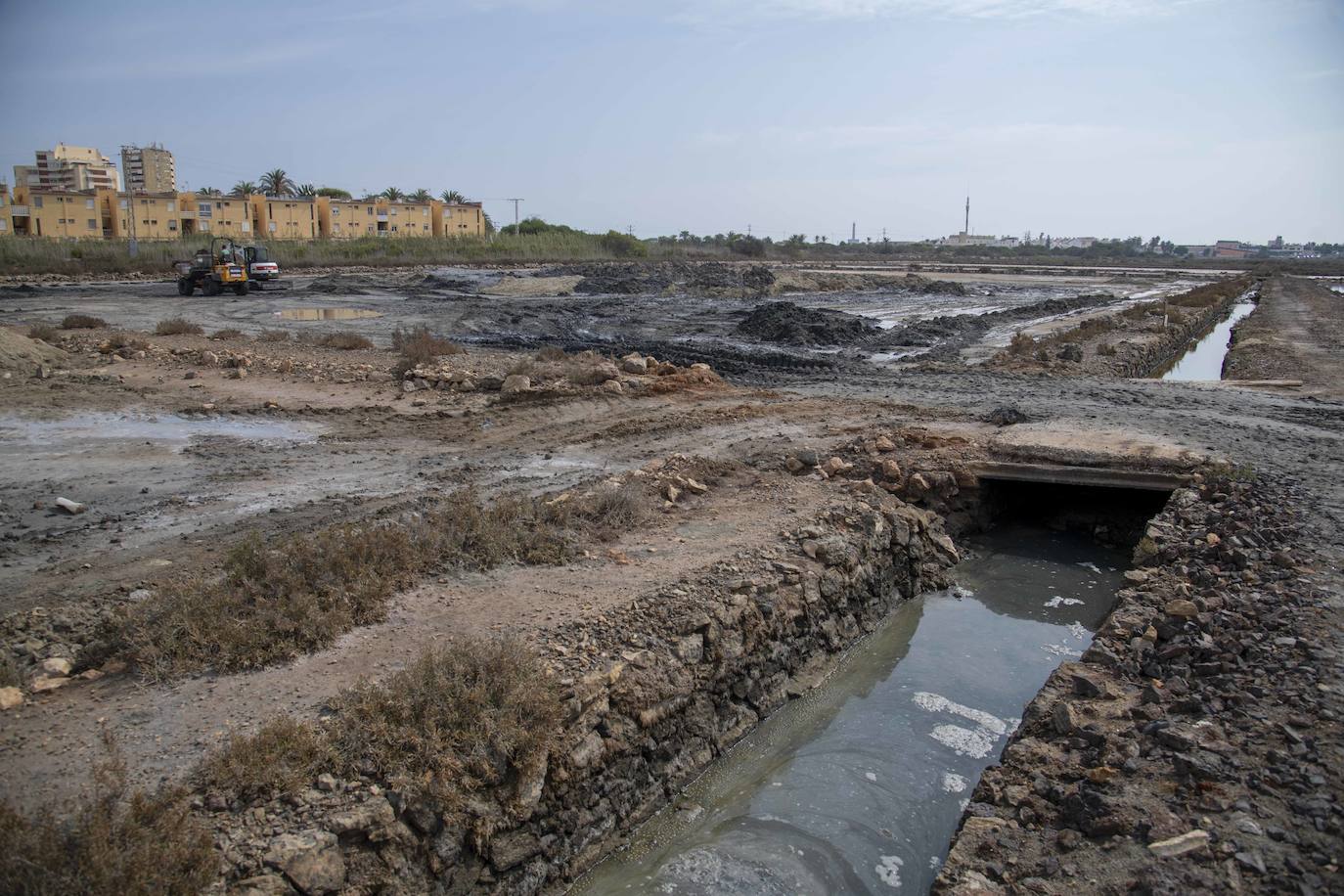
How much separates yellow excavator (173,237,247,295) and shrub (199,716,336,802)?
35.1 metres

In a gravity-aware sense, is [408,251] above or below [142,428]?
above

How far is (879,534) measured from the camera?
9.75 meters

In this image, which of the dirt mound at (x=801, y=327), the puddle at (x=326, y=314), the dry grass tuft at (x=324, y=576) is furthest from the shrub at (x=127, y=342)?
the dirt mound at (x=801, y=327)

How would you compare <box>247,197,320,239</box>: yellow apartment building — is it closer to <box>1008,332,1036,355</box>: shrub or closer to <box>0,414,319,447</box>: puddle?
<box>0,414,319,447</box>: puddle

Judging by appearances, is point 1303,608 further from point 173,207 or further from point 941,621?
point 173,207

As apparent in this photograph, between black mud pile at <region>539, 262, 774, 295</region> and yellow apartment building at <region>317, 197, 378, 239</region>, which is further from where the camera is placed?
yellow apartment building at <region>317, 197, 378, 239</region>

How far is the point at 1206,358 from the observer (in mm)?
29984

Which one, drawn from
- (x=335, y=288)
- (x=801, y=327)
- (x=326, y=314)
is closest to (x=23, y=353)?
(x=326, y=314)

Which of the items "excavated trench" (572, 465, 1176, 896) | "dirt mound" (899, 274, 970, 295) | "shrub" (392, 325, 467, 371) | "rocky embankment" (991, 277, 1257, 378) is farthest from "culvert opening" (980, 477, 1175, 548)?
"dirt mound" (899, 274, 970, 295)

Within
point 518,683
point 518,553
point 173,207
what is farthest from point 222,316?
point 173,207

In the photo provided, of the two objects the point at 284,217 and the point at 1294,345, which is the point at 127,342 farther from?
the point at 284,217

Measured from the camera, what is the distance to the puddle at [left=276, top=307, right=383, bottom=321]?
29.7 metres

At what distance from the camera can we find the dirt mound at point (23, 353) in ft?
54.5

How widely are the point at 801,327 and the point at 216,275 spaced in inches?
955
